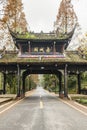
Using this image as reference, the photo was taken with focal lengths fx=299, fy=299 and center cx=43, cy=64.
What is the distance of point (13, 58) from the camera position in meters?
38.0

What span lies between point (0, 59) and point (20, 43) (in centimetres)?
373

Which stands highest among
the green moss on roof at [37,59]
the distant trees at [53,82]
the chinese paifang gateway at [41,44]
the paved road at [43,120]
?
the chinese paifang gateway at [41,44]

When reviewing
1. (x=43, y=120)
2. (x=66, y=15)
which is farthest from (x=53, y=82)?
(x=43, y=120)

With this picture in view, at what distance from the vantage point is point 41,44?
39812 millimetres

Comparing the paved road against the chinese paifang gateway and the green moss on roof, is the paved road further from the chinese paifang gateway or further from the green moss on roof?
the chinese paifang gateway

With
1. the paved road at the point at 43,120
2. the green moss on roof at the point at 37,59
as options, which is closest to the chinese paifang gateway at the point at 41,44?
the green moss on roof at the point at 37,59

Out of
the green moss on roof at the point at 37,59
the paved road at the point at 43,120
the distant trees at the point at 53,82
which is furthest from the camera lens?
the distant trees at the point at 53,82

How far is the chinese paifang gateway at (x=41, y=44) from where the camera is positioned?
3891cm

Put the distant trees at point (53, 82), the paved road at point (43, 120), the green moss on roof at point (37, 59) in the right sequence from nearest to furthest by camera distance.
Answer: the paved road at point (43, 120) → the green moss on roof at point (37, 59) → the distant trees at point (53, 82)

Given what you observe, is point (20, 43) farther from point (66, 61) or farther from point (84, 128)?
point (84, 128)

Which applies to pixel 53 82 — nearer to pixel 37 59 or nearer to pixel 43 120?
pixel 37 59

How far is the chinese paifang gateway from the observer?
128 feet

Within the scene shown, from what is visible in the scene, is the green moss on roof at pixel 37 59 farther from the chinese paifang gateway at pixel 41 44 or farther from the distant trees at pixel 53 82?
the distant trees at pixel 53 82

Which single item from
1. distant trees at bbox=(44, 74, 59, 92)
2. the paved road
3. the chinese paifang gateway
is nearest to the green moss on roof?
the chinese paifang gateway
